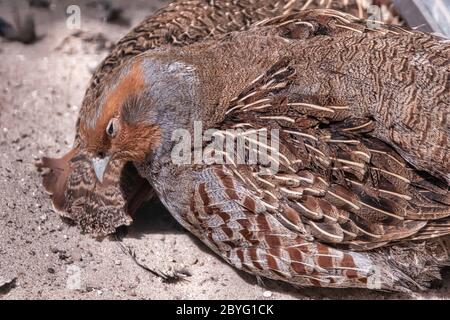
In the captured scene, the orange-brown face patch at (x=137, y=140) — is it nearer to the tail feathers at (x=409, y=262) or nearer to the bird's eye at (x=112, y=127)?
the bird's eye at (x=112, y=127)

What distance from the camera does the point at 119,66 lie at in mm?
5445

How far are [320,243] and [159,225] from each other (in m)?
1.37

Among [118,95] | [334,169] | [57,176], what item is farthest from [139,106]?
[334,169]

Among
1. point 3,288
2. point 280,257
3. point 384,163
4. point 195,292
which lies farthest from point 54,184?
point 384,163

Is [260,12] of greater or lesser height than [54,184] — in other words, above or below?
above

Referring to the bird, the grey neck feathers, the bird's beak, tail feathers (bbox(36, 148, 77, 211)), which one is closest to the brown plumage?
the grey neck feathers

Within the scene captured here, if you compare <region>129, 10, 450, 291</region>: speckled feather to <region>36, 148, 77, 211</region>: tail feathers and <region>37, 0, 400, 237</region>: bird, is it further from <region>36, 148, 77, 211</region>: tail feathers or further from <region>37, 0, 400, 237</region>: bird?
<region>36, 148, 77, 211</region>: tail feathers

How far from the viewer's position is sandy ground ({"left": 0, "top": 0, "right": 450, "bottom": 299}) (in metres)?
5.04

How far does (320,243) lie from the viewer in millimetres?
4754

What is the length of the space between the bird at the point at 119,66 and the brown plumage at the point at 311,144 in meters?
0.40

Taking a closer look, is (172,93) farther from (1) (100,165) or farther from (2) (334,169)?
(2) (334,169)

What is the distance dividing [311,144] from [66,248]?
1.79 metres

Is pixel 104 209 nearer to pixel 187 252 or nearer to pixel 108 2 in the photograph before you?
pixel 187 252

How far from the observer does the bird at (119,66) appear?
5414 mm
